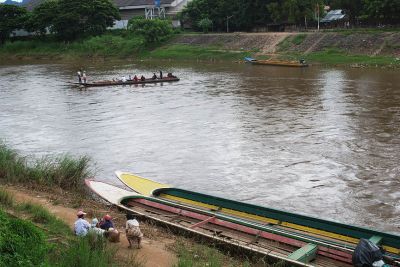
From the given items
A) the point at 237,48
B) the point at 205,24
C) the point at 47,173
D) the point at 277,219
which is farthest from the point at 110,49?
the point at 277,219

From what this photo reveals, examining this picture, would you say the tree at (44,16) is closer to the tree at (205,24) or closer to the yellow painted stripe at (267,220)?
the tree at (205,24)

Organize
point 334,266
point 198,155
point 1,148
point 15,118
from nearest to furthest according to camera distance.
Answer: point 334,266, point 1,148, point 198,155, point 15,118

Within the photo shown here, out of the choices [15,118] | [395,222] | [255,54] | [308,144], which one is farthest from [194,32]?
[395,222]

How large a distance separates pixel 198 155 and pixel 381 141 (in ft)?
22.8

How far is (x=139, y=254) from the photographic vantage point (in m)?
9.24

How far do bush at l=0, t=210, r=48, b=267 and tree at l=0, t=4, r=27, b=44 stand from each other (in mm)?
74250

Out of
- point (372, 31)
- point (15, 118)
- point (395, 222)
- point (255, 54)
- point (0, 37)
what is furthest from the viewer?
point (0, 37)

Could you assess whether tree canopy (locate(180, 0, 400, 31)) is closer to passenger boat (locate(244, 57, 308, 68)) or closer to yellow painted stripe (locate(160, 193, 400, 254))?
passenger boat (locate(244, 57, 308, 68))

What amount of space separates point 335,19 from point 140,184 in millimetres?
59157

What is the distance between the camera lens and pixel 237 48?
5916 centimetres

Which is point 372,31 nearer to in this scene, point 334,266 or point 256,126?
point 256,126

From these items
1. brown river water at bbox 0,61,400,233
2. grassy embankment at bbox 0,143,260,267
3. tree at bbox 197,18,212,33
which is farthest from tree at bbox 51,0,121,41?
grassy embankment at bbox 0,143,260,267

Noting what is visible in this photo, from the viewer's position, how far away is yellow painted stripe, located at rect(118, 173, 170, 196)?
13.5 m

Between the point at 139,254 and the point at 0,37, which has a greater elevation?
the point at 0,37
